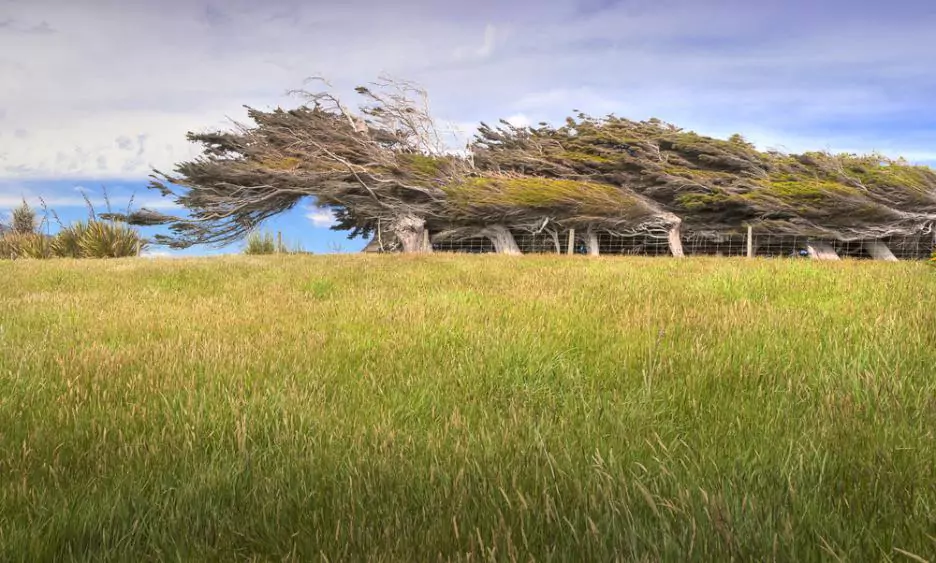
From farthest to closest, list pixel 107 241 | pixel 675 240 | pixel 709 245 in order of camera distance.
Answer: pixel 709 245, pixel 675 240, pixel 107 241

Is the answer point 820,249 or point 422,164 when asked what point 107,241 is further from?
point 820,249

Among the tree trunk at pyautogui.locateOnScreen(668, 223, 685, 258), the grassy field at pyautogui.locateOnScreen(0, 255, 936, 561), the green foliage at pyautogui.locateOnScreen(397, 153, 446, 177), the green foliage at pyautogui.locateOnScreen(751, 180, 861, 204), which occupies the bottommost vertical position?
the grassy field at pyautogui.locateOnScreen(0, 255, 936, 561)

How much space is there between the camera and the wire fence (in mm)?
26875

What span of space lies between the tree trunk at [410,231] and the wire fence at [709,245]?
2.34 metres

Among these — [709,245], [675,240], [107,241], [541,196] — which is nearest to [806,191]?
[675,240]

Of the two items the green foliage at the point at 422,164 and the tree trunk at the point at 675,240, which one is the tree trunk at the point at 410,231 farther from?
the tree trunk at the point at 675,240

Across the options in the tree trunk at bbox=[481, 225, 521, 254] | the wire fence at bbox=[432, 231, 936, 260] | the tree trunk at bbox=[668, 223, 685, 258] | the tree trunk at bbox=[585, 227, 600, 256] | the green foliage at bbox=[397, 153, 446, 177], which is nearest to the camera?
the wire fence at bbox=[432, 231, 936, 260]

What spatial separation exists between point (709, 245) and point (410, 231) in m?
15.8

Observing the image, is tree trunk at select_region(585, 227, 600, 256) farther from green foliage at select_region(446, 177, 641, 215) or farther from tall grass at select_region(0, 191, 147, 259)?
tall grass at select_region(0, 191, 147, 259)

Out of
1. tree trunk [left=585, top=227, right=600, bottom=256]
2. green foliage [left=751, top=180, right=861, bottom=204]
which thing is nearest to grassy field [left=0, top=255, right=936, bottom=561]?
green foliage [left=751, top=180, right=861, bottom=204]

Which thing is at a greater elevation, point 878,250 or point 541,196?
point 541,196

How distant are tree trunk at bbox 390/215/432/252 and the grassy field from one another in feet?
69.7

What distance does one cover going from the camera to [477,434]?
2885 millimetres

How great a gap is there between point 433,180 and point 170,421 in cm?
2463
